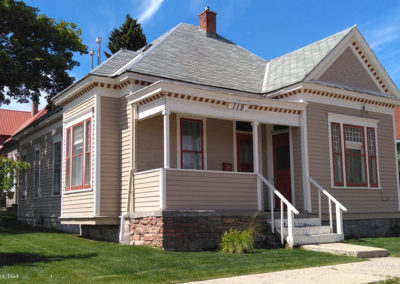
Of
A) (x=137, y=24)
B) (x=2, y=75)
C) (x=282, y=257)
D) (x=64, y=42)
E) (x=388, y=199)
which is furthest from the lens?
(x=137, y=24)

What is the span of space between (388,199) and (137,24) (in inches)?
832

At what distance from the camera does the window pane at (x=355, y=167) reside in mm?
15492

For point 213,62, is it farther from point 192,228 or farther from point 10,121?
point 10,121

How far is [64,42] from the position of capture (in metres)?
23.2

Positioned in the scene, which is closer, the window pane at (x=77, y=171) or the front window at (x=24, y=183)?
the window pane at (x=77, y=171)

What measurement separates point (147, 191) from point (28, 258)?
3245 millimetres

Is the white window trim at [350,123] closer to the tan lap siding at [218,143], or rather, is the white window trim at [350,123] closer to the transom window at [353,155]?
the transom window at [353,155]

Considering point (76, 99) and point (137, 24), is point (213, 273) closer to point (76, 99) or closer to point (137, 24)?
point (76, 99)

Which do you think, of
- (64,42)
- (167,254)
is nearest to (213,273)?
(167,254)

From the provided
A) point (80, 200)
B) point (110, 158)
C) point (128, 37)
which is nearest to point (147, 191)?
point (110, 158)

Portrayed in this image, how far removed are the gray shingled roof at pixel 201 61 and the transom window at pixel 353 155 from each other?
10.2ft

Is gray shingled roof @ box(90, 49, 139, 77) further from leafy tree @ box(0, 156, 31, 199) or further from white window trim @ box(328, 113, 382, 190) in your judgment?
white window trim @ box(328, 113, 382, 190)

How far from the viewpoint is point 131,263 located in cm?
934

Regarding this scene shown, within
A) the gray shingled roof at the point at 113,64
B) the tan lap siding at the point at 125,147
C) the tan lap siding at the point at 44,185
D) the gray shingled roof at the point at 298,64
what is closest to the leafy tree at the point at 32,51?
the tan lap siding at the point at 44,185
